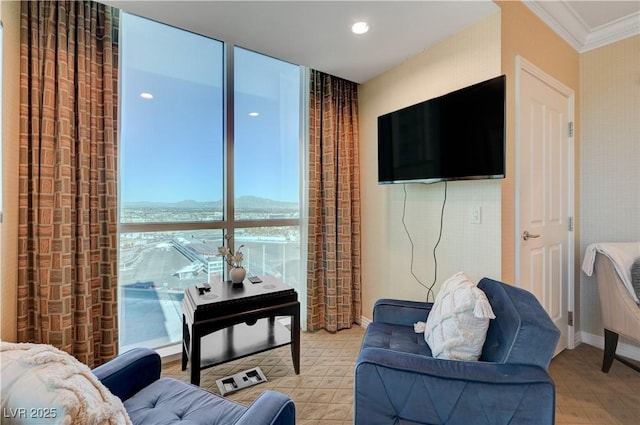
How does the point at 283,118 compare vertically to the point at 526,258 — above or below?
above

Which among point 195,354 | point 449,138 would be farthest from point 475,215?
point 195,354

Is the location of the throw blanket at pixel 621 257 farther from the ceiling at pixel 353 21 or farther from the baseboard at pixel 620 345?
the ceiling at pixel 353 21

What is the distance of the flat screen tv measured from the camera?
170cm

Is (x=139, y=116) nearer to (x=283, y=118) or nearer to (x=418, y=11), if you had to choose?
(x=283, y=118)

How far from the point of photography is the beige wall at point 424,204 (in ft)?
6.32

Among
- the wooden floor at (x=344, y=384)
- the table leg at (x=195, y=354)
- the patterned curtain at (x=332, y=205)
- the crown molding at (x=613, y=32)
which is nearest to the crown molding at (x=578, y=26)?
the crown molding at (x=613, y=32)

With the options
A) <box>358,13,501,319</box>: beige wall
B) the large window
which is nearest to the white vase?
the large window

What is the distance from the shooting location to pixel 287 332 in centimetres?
222

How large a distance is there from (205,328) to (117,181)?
3.87 feet

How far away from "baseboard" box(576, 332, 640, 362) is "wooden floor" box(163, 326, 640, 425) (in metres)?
0.06

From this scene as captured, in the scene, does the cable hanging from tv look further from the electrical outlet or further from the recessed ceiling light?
the recessed ceiling light

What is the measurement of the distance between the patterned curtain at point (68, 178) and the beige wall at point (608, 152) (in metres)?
3.82

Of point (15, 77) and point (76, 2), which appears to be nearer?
point (15, 77)

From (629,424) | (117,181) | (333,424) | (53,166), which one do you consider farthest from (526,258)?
(53,166)
